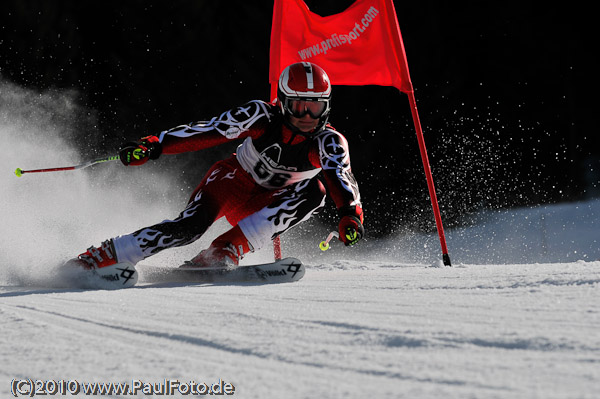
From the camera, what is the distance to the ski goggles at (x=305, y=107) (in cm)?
379

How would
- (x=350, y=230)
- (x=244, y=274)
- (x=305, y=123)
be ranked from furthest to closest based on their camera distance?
(x=305, y=123)
(x=244, y=274)
(x=350, y=230)

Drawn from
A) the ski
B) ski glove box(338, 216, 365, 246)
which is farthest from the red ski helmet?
the ski

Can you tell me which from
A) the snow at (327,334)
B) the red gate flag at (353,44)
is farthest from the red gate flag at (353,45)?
the snow at (327,334)

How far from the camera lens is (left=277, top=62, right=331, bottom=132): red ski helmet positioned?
12.4ft

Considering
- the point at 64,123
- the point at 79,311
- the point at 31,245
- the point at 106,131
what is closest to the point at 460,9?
the point at 106,131

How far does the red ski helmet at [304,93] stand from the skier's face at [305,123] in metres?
0.02

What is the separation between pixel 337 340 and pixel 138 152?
234cm

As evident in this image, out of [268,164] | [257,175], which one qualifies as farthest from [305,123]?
[257,175]

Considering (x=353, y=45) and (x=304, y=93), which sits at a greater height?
(x=353, y=45)

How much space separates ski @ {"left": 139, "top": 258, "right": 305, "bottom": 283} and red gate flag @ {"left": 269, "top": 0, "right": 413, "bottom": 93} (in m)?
1.97

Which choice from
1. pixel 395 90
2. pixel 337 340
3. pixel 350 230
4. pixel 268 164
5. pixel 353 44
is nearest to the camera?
pixel 337 340

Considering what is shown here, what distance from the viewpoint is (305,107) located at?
3791 mm

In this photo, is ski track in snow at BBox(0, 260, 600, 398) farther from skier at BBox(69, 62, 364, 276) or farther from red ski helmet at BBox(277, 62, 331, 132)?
red ski helmet at BBox(277, 62, 331, 132)

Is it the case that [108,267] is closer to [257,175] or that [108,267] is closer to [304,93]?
[257,175]
